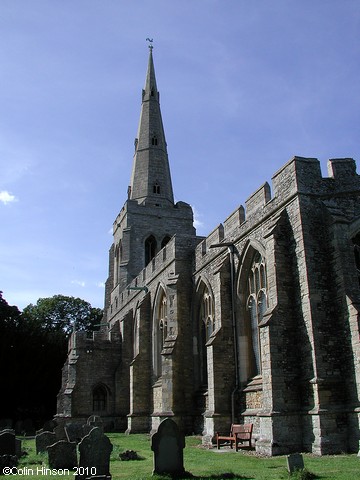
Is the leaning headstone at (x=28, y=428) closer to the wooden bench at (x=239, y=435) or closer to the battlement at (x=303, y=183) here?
the wooden bench at (x=239, y=435)

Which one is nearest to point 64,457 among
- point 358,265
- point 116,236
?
point 358,265

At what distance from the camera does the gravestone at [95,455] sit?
9414 mm

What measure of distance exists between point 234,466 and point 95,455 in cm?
337

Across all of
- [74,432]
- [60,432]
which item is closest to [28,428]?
[60,432]

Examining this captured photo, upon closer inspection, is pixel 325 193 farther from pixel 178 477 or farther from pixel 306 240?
pixel 178 477

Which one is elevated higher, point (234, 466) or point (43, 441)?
point (43, 441)

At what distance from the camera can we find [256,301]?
1720 cm

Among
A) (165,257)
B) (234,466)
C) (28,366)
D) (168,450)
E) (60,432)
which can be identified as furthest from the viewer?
(28,366)

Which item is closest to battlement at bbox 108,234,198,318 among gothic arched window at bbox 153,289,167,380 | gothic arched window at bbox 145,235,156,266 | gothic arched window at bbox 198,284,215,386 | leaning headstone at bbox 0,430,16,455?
gothic arched window at bbox 153,289,167,380

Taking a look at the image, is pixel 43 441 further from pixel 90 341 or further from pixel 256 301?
pixel 90 341

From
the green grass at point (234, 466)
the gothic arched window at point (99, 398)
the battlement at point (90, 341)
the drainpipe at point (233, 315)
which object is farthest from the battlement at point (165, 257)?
the green grass at point (234, 466)

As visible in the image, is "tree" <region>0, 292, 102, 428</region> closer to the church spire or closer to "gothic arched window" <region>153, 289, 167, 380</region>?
the church spire

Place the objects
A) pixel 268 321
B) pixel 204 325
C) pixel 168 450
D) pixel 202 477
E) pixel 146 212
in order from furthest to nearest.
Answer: pixel 146 212 < pixel 204 325 < pixel 268 321 < pixel 168 450 < pixel 202 477

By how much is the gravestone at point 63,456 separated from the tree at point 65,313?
4160 centimetres
